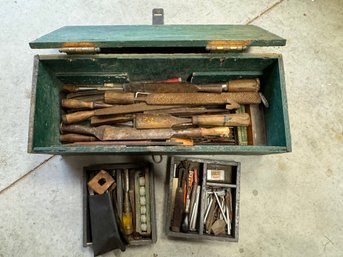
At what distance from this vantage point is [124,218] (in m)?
1.34

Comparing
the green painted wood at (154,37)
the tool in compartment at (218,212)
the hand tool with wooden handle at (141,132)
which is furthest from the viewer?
the tool in compartment at (218,212)

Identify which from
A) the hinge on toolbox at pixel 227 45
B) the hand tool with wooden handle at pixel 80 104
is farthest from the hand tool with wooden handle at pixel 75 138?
the hinge on toolbox at pixel 227 45

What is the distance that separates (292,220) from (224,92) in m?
0.73

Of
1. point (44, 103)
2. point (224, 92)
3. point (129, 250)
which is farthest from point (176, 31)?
point (129, 250)

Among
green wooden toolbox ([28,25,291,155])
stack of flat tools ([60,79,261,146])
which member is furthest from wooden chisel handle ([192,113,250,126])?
green wooden toolbox ([28,25,291,155])

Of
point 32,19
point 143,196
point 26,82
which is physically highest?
point 32,19

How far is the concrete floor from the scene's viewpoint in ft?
4.61

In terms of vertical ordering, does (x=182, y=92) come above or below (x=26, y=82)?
below

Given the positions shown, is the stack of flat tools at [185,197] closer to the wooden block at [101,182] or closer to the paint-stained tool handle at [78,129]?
the wooden block at [101,182]

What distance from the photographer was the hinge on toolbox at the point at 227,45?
1.09 metres

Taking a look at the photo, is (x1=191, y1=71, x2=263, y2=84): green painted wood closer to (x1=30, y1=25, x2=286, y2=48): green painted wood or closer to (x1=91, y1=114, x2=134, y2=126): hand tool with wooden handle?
(x1=30, y1=25, x2=286, y2=48): green painted wood

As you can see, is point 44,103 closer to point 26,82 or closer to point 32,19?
point 26,82

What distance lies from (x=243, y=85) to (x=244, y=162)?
1.32ft

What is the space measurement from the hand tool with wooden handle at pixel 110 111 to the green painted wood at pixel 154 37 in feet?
0.97
